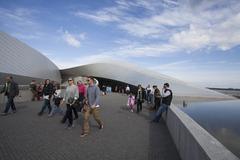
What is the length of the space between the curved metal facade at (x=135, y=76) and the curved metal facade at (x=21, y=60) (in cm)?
696

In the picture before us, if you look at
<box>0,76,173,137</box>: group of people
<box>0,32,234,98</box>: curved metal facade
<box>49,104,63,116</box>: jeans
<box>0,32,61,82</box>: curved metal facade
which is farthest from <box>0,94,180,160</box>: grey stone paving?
<box>0,32,234,98</box>: curved metal facade

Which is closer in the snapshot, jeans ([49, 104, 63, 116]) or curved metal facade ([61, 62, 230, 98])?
jeans ([49, 104, 63, 116])

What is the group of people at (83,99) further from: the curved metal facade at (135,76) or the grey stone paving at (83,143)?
the curved metal facade at (135,76)

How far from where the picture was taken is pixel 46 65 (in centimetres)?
4319

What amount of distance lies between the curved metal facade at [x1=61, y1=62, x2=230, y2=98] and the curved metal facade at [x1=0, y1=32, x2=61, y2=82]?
696 centimetres

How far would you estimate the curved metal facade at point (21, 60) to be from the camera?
2609cm

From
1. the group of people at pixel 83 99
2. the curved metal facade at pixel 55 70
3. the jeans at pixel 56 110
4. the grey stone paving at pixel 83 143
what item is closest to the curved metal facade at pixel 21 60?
the curved metal facade at pixel 55 70

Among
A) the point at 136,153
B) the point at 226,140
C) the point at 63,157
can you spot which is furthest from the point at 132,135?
the point at 226,140

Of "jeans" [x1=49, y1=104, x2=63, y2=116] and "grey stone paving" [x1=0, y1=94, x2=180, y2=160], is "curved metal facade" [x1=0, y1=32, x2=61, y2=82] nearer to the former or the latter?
"jeans" [x1=49, y1=104, x2=63, y2=116]

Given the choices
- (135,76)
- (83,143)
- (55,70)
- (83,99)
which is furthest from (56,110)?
(55,70)

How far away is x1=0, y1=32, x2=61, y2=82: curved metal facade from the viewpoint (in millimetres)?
26094

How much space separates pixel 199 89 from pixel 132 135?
36417 mm

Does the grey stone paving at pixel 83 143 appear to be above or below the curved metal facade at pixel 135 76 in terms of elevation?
below

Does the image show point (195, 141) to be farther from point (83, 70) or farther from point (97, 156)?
point (83, 70)
